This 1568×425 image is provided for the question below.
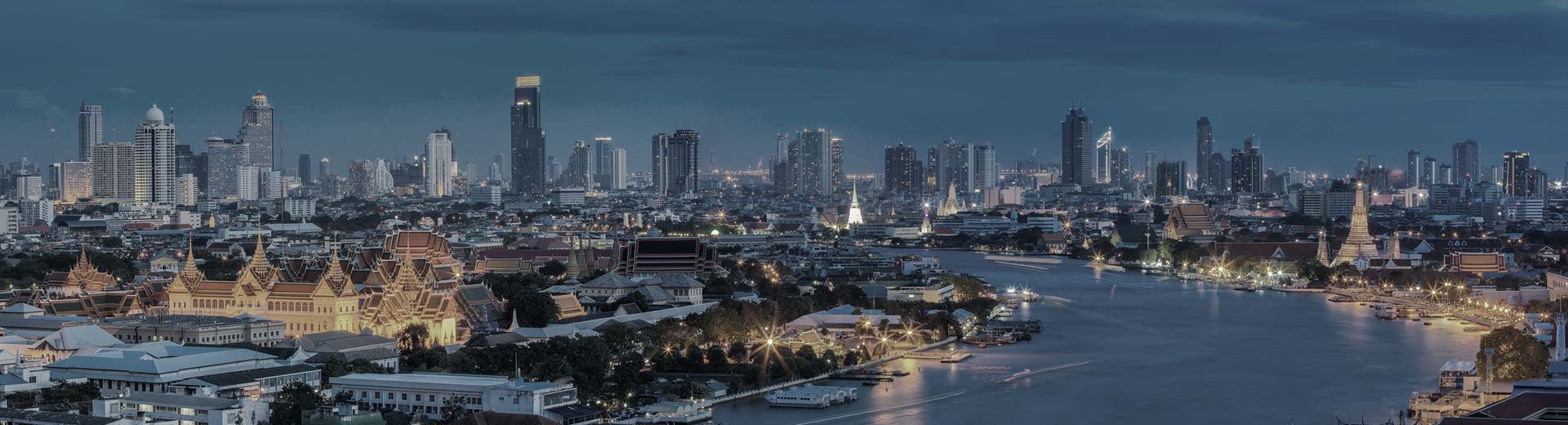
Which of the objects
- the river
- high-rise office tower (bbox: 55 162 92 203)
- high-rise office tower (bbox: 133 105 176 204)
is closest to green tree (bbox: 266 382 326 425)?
the river

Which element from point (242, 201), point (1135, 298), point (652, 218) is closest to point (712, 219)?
point (652, 218)

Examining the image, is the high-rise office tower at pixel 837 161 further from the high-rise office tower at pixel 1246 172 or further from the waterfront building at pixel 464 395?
the waterfront building at pixel 464 395

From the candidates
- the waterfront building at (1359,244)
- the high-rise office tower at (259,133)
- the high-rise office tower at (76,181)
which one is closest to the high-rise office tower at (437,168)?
the high-rise office tower at (259,133)

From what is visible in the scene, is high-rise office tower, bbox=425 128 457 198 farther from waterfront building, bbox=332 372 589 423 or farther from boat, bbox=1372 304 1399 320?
waterfront building, bbox=332 372 589 423

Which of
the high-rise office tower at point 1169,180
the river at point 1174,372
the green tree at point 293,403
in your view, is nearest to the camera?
the green tree at point 293,403

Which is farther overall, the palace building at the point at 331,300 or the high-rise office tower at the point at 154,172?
the high-rise office tower at the point at 154,172

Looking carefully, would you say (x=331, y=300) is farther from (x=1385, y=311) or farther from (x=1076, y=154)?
(x=1076, y=154)
